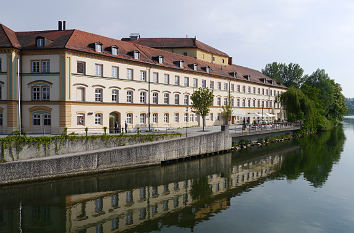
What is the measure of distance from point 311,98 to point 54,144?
53586mm

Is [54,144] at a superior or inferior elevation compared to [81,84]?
inferior

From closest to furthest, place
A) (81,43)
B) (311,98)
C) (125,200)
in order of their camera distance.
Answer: (125,200) → (81,43) → (311,98)

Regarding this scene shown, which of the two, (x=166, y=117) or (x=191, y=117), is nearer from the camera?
(x=166, y=117)

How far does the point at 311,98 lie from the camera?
204 ft

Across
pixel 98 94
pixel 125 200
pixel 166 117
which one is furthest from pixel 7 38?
pixel 125 200

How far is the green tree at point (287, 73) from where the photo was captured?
98000mm

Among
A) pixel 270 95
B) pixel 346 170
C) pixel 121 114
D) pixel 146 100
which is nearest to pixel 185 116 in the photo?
pixel 146 100

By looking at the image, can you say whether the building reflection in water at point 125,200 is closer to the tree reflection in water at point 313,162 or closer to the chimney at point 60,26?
the tree reflection in water at point 313,162

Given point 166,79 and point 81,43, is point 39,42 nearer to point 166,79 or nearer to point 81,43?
point 81,43

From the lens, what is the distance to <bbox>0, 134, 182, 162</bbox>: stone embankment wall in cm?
2183

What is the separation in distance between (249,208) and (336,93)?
76.5 m

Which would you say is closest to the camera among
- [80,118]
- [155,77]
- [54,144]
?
[54,144]

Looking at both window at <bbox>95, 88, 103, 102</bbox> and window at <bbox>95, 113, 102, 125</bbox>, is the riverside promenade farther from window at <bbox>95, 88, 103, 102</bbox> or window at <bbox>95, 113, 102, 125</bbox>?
window at <bbox>95, 88, 103, 102</bbox>

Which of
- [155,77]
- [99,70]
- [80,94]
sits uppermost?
[155,77]
